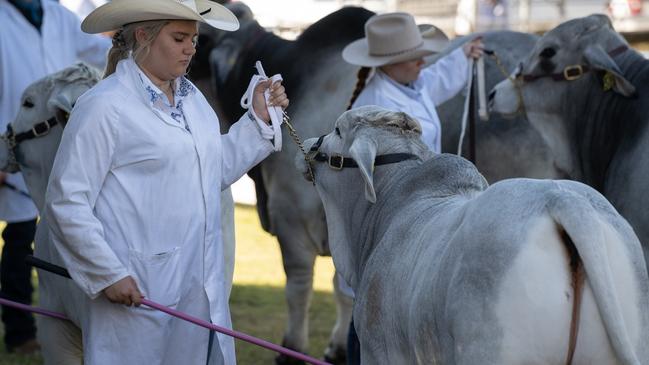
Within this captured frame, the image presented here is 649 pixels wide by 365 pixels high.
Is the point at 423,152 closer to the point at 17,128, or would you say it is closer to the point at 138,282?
the point at 138,282

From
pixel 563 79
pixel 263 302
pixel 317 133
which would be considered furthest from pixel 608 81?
pixel 263 302

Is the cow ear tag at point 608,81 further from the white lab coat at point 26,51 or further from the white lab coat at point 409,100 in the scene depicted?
the white lab coat at point 26,51

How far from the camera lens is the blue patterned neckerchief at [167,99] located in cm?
420

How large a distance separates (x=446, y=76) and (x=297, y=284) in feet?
5.19

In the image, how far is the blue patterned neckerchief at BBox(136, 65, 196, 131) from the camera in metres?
4.20

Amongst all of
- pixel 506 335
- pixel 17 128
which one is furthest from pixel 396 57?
pixel 506 335

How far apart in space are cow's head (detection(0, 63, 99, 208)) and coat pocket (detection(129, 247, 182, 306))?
1427 mm

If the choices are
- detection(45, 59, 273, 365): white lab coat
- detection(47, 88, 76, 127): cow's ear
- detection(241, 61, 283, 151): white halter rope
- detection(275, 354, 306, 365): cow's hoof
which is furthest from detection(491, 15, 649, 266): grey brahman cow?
detection(47, 88, 76, 127): cow's ear

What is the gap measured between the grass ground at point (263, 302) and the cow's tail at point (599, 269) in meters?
4.43

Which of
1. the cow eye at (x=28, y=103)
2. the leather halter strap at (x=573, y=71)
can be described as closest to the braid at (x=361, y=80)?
the leather halter strap at (x=573, y=71)

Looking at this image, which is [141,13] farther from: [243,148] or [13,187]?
[13,187]

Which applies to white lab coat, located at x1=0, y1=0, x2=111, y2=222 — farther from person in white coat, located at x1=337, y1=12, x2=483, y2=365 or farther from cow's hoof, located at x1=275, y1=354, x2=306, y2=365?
person in white coat, located at x1=337, y1=12, x2=483, y2=365

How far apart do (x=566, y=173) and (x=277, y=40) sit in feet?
7.17

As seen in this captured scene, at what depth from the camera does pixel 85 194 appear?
4.09m
